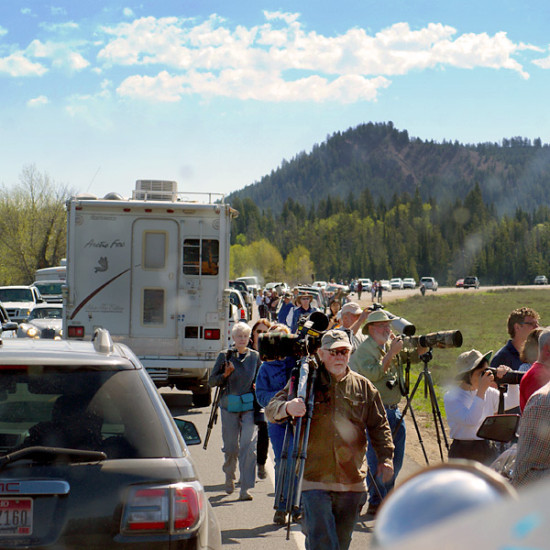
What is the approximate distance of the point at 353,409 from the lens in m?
5.04

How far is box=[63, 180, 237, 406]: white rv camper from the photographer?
13859 mm

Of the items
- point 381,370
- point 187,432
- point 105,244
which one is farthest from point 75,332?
point 187,432

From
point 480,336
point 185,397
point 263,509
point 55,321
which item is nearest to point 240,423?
point 263,509

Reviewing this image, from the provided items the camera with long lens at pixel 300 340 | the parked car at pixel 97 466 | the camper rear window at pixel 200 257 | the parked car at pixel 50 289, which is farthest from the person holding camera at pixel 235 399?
the parked car at pixel 50 289

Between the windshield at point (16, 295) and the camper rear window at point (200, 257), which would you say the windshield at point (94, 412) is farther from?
the windshield at point (16, 295)

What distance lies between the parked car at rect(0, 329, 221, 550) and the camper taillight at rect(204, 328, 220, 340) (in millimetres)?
9978

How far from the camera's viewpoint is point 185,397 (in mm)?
15852

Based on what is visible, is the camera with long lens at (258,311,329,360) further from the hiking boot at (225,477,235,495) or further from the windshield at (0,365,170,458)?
the hiking boot at (225,477,235,495)

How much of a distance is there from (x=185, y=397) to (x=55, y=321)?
5.73 meters

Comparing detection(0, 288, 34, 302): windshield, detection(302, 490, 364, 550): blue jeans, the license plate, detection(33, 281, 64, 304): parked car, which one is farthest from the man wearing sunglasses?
detection(33, 281, 64, 304): parked car

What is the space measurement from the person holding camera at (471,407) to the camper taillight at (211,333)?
754 centimetres

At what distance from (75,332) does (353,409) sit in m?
9.55

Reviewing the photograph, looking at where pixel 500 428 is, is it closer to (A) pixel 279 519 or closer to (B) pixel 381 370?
(B) pixel 381 370

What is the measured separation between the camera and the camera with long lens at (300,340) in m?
5.75
